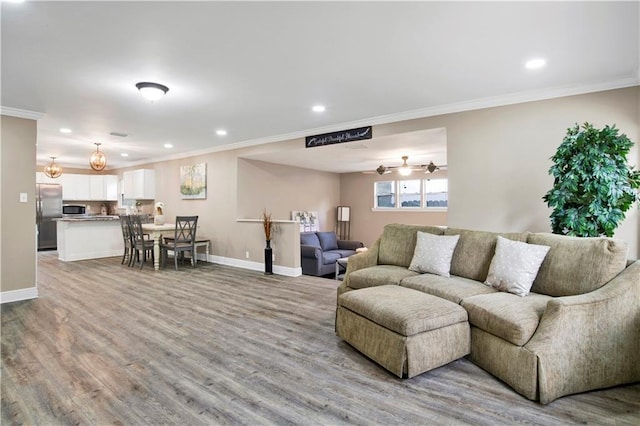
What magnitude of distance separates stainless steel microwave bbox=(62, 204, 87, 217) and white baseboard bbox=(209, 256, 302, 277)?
5.64 metres

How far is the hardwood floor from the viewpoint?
1.98m

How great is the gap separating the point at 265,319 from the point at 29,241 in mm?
3509

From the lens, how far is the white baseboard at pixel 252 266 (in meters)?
5.98

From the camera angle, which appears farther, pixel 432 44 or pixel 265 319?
pixel 265 319

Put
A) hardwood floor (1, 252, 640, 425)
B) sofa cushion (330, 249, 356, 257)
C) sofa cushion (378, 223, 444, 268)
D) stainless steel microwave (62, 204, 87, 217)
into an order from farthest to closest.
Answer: stainless steel microwave (62, 204, 87, 217)
sofa cushion (330, 249, 356, 257)
sofa cushion (378, 223, 444, 268)
hardwood floor (1, 252, 640, 425)

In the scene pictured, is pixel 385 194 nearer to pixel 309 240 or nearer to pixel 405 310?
pixel 309 240

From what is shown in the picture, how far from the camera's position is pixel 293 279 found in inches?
224

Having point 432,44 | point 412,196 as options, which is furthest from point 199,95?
point 412,196

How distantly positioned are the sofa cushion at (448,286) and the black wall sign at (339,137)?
2.43 meters

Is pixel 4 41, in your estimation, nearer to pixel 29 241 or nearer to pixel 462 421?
pixel 29 241

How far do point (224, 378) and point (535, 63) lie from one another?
364cm

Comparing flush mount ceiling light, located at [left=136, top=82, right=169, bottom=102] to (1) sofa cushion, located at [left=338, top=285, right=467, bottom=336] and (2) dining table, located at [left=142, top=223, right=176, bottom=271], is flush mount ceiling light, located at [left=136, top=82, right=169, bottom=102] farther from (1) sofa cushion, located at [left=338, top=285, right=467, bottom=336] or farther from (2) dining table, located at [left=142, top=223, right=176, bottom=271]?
(2) dining table, located at [left=142, top=223, right=176, bottom=271]

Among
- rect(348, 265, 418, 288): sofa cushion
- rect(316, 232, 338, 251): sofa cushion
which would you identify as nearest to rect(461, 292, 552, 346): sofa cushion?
rect(348, 265, 418, 288): sofa cushion

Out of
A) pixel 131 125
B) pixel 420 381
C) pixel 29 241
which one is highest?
pixel 131 125
